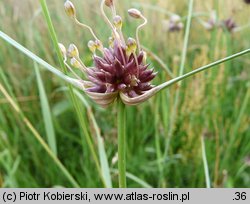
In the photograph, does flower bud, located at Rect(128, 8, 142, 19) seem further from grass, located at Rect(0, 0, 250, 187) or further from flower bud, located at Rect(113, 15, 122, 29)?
grass, located at Rect(0, 0, 250, 187)

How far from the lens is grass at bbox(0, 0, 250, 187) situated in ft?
4.41

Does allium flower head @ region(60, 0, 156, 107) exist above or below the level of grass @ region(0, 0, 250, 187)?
above

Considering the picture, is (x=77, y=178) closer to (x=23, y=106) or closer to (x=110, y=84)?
(x=23, y=106)

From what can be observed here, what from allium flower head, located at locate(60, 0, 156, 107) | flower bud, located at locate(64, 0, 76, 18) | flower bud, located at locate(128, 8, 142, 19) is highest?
flower bud, located at locate(64, 0, 76, 18)

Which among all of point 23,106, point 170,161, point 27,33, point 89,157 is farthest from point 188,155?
point 27,33

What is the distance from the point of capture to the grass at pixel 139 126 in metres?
1.34

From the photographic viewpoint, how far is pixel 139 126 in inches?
63.2

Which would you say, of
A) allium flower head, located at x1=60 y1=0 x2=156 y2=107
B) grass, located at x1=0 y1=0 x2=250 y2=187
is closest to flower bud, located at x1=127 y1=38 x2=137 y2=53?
allium flower head, located at x1=60 y1=0 x2=156 y2=107

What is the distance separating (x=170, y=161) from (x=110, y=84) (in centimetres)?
77
